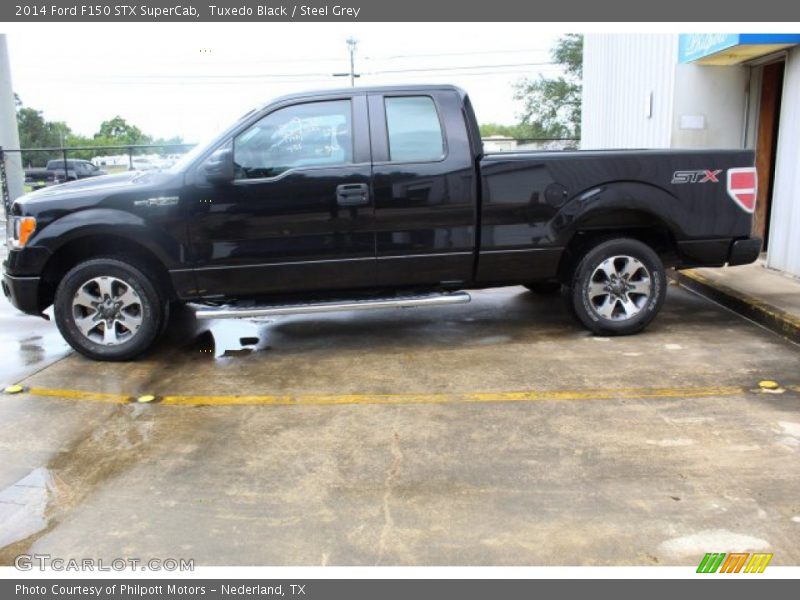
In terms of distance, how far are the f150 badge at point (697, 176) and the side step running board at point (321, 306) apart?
6.78ft

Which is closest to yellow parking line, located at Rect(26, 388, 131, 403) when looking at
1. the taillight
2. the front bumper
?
the front bumper

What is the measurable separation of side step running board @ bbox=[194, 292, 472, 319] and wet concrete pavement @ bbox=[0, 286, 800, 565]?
437 mm

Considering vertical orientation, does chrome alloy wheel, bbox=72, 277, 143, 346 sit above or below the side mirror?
below

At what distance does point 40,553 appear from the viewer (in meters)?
2.99

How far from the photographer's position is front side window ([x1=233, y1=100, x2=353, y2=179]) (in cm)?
537

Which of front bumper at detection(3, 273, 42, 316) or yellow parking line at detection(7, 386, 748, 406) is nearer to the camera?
yellow parking line at detection(7, 386, 748, 406)

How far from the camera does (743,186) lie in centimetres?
582

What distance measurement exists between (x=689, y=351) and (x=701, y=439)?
5.86 ft

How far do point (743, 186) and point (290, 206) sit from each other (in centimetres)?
385

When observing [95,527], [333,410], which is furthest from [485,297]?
[95,527]

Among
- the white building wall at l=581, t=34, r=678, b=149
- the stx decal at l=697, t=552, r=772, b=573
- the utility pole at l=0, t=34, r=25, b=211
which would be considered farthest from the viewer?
the utility pole at l=0, t=34, r=25, b=211

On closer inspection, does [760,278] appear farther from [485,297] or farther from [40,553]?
[40,553]

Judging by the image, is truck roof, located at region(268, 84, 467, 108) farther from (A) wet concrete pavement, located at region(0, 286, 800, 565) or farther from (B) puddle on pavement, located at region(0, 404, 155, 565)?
(B) puddle on pavement, located at region(0, 404, 155, 565)

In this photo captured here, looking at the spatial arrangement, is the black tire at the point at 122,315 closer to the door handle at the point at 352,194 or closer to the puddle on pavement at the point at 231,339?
the puddle on pavement at the point at 231,339
